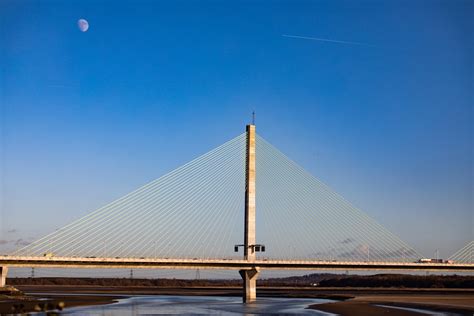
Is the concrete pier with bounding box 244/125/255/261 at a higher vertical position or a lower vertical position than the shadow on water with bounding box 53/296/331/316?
higher

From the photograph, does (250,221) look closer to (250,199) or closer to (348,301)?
(250,199)

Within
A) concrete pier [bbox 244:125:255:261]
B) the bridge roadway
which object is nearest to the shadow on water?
the bridge roadway

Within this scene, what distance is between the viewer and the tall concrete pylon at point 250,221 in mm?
83000

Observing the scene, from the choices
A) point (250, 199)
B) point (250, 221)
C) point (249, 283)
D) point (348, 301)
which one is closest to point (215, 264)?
point (249, 283)

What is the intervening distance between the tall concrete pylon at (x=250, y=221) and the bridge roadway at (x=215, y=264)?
137 centimetres

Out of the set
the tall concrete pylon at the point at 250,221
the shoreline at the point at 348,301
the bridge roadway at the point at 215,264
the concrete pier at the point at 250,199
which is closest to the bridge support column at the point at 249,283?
the tall concrete pylon at the point at 250,221

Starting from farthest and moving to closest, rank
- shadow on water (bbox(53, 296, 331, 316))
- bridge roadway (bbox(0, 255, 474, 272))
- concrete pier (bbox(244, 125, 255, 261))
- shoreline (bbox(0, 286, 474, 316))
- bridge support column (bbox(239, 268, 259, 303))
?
bridge support column (bbox(239, 268, 259, 303)) < concrete pier (bbox(244, 125, 255, 261)) < bridge roadway (bbox(0, 255, 474, 272)) < shadow on water (bbox(53, 296, 331, 316)) < shoreline (bbox(0, 286, 474, 316))

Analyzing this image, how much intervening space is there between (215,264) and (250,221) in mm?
7283

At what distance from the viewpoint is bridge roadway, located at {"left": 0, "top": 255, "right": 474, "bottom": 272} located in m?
74.1

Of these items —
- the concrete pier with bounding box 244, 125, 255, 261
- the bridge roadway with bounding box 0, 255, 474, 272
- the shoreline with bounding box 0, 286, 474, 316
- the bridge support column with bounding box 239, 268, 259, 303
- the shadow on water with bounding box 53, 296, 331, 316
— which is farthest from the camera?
the bridge support column with bounding box 239, 268, 259, 303

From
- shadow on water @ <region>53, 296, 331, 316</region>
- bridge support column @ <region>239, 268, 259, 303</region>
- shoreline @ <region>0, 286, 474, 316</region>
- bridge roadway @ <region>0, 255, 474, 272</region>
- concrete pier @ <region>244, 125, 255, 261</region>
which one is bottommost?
shadow on water @ <region>53, 296, 331, 316</region>

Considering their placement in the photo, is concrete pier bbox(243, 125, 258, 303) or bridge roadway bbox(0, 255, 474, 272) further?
concrete pier bbox(243, 125, 258, 303)

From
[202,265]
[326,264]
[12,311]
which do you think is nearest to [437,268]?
[326,264]

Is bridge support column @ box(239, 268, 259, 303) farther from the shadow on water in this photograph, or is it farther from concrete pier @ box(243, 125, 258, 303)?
the shadow on water
